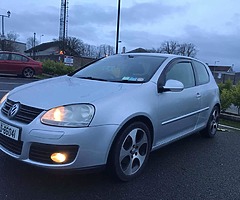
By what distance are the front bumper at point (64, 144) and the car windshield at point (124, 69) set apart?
40.6 inches

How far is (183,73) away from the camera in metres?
4.20

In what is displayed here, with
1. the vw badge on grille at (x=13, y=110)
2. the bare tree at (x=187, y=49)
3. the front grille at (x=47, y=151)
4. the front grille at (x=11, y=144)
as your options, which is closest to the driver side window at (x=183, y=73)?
the front grille at (x=47, y=151)

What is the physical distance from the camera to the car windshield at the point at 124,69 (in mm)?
3631

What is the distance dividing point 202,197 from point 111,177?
0.97 metres

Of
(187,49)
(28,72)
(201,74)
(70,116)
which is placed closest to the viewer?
(70,116)

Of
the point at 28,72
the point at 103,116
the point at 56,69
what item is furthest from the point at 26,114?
the point at 56,69

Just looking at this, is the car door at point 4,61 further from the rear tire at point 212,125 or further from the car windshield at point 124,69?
the rear tire at point 212,125

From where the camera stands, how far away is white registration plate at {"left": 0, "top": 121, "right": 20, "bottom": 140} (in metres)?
2.72

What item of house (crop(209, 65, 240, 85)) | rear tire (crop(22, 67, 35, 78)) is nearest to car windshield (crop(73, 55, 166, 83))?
house (crop(209, 65, 240, 85))

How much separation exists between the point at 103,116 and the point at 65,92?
22.6 inches

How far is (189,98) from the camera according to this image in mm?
4027

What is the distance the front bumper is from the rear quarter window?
2.33 meters

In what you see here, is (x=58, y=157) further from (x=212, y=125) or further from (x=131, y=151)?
(x=212, y=125)

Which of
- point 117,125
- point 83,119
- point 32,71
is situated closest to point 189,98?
point 117,125
